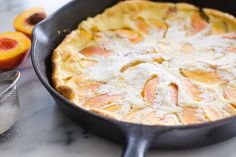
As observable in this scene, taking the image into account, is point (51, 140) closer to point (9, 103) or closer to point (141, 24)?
point (9, 103)

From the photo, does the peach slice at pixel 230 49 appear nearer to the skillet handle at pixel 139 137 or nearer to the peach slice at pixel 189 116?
the peach slice at pixel 189 116

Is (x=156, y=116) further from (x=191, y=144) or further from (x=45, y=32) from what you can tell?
(x=45, y=32)

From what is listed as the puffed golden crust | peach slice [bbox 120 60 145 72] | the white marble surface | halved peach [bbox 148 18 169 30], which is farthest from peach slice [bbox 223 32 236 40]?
the white marble surface

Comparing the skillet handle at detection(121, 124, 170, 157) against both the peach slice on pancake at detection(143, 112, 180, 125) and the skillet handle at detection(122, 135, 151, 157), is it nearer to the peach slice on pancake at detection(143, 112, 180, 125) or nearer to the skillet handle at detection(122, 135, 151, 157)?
the skillet handle at detection(122, 135, 151, 157)

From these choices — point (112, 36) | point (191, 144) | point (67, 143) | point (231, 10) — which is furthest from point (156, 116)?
point (231, 10)

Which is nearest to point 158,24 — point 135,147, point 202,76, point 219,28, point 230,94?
point 219,28
